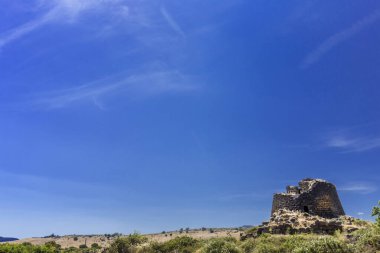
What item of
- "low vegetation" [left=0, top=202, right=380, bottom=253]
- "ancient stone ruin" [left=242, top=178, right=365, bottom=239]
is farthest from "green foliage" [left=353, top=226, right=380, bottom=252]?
"ancient stone ruin" [left=242, top=178, right=365, bottom=239]

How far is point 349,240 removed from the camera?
2003 centimetres

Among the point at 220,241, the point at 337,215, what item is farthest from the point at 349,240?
the point at 337,215

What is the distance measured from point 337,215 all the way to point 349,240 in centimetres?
1058

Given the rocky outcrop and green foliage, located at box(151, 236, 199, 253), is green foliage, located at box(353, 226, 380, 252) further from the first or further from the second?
green foliage, located at box(151, 236, 199, 253)

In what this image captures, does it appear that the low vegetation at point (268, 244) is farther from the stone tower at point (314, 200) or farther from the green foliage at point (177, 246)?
the stone tower at point (314, 200)

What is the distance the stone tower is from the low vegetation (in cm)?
593

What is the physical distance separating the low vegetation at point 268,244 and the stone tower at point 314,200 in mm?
5934

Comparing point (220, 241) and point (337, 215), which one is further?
point (337, 215)

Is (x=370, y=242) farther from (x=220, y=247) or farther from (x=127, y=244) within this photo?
(x=127, y=244)

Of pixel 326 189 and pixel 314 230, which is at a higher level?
pixel 326 189

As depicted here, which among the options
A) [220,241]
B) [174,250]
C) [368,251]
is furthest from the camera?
[174,250]

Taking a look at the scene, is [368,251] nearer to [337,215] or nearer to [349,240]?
[349,240]

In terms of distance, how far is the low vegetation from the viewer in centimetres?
1712

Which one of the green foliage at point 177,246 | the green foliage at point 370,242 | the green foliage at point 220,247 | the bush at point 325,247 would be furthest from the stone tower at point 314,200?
the bush at point 325,247
